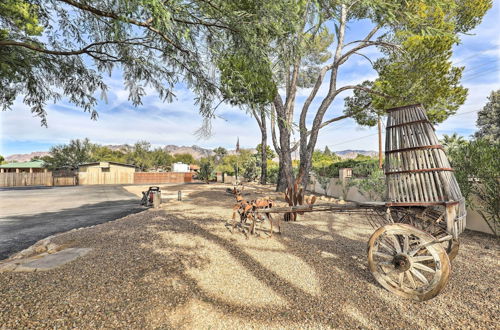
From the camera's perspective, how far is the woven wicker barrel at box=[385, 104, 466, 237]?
3.04 metres

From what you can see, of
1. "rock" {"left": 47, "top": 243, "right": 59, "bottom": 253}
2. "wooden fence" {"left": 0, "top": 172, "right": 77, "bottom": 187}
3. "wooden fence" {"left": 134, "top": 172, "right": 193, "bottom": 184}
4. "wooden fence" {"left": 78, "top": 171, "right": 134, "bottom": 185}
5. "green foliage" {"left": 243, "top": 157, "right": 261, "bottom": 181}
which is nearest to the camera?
"rock" {"left": 47, "top": 243, "right": 59, "bottom": 253}

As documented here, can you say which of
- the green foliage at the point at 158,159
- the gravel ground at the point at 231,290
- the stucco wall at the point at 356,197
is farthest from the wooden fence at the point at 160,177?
the gravel ground at the point at 231,290

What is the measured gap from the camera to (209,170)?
31312 millimetres

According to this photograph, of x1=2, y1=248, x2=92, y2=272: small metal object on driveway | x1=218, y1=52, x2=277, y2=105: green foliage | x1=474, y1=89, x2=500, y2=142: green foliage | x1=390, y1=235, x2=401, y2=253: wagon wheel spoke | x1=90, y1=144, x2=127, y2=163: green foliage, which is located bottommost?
x1=2, y1=248, x2=92, y2=272: small metal object on driveway

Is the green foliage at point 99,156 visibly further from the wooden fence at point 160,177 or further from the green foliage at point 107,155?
the wooden fence at point 160,177

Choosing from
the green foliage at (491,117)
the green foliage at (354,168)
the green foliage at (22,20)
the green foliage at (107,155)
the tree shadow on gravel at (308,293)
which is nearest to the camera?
the tree shadow on gravel at (308,293)

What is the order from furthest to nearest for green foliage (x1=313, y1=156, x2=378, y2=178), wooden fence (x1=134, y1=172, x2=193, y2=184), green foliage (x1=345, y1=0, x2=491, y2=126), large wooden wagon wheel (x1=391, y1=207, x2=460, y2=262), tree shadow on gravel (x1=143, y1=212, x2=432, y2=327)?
1. wooden fence (x1=134, y1=172, x2=193, y2=184)
2. green foliage (x1=313, y1=156, x2=378, y2=178)
3. green foliage (x1=345, y1=0, x2=491, y2=126)
4. large wooden wagon wheel (x1=391, y1=207, x2=460, y2=262)
5. tree shadow on gravel (x1=143, y1=212, x2=432, y2=327)

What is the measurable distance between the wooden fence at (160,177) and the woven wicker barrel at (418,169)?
40125 mm

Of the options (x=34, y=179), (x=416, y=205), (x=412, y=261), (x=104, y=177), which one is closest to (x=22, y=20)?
(x=416, y=205)

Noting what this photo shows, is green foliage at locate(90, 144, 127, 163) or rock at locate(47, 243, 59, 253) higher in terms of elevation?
green foliage at locate(90, 144, 127, 163)

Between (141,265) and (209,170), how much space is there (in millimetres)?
27558

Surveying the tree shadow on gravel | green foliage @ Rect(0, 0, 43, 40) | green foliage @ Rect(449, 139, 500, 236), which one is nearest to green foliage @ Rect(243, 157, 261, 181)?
green foliage @ Rect(449, 139, 500, 236)

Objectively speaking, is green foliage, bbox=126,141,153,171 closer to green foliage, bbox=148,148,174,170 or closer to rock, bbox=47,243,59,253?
green foliage, bbox=148,148,174,170

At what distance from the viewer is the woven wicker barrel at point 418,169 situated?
304cm
